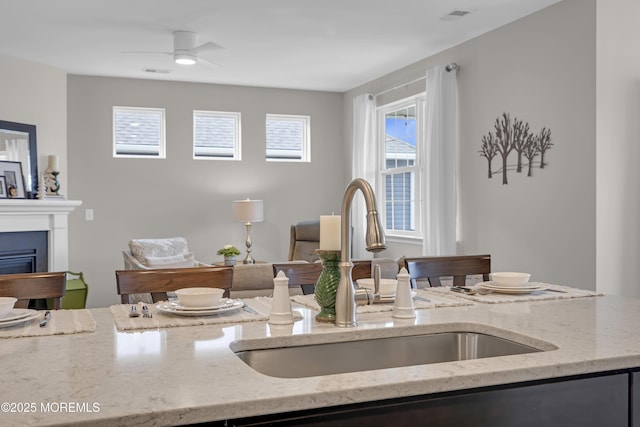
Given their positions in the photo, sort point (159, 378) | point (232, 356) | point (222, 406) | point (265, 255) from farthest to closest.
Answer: point (265, 255)
point (232, 356)
point (159, 378)
point (222, 406)

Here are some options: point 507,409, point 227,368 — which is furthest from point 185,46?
point 507,409

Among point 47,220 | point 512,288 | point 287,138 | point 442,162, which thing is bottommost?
point 512,288

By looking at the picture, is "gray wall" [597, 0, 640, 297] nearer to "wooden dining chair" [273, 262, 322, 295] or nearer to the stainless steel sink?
"wooden dining chair" [273, 262, 322, 295]

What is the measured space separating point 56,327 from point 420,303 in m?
1.01

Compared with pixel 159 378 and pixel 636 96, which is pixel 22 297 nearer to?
pixel 159 378

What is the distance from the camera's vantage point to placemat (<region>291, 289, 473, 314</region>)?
5.81ft

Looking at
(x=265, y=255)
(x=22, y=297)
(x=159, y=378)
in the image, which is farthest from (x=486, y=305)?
(x=265, y=255)

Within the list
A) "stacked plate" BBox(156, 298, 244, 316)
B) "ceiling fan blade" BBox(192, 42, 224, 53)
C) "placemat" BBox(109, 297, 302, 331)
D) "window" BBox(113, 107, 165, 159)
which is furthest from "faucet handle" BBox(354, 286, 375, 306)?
"window" BBox(113, 107, 165, 159)

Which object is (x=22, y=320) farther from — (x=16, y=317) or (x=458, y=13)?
(x=458, y=13)

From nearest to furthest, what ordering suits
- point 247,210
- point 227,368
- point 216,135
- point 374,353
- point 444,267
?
point 227,368 → point 374,353 → point 444,267 → point 247,210 → point 216,135

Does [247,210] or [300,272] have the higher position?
[247,210]

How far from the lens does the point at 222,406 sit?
3.03ft

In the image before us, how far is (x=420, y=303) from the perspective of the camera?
6.04ft

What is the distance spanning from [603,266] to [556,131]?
1.02 metres
